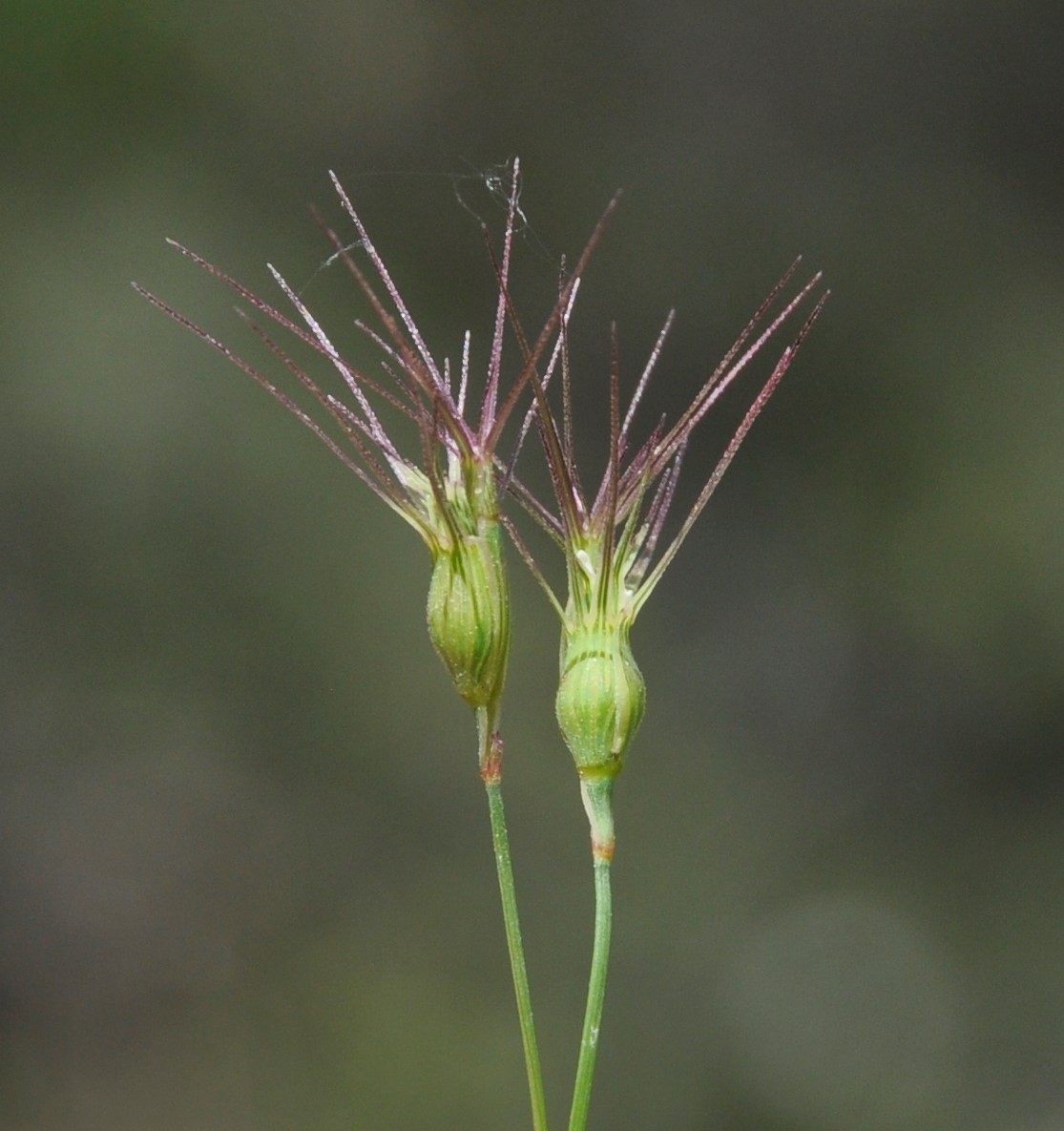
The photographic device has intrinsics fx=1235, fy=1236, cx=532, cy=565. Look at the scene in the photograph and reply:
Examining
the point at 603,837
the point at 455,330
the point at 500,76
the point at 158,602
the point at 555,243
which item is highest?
the point at 500,76

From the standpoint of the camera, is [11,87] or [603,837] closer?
[603,837]

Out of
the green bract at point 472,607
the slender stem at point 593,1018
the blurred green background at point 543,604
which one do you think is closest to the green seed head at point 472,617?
the green bract at point 472,607

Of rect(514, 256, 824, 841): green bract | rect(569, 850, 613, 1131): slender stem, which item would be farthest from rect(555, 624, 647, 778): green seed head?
rect(569, 850, 613, 1131): slender stem

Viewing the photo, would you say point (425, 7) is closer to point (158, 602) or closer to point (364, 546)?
point (364, 546)

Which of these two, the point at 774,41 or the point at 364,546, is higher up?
the point at 774,41

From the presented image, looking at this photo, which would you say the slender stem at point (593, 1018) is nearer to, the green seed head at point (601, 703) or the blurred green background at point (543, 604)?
the green seed head at point (601, 703)

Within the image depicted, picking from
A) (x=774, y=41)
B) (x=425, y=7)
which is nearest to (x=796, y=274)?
(x=774, y=41)

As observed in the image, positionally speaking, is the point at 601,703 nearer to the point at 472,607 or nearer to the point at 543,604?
the point at 472,607
